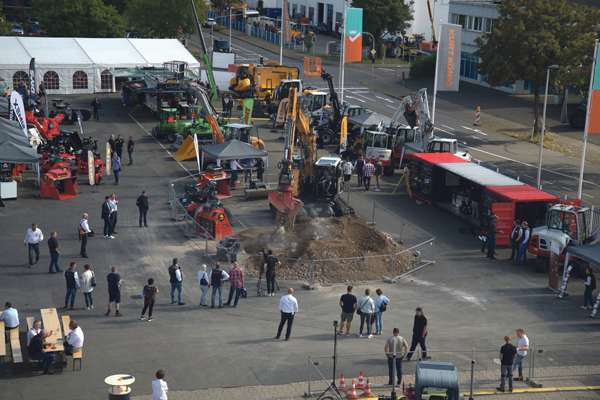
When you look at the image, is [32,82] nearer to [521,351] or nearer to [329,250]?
[329,250]

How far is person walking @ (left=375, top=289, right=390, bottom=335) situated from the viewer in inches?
833

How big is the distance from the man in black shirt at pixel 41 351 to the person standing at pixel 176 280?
506 centimetres

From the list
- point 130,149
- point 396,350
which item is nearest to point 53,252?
point 396,350

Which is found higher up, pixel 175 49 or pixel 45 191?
pixel 175 49

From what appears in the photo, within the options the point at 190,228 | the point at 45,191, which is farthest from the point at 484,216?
the point at 45,191

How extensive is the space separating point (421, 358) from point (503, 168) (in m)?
25.9

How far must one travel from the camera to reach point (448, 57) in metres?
43.6

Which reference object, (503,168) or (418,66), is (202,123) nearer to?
(503,168)

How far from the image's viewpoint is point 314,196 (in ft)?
112

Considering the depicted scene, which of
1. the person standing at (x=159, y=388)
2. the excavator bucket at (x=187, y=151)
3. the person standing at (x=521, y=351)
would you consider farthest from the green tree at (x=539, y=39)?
the person standing at (x=159, y=388)

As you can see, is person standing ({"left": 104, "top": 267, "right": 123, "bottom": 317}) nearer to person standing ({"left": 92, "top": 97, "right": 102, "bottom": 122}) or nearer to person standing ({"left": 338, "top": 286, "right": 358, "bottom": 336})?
person standing ({"left": 338, "top": 286, "right": 358, "bottom": 336})

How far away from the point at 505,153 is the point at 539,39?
7.37 m

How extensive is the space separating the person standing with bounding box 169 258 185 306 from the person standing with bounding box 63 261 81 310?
8.92 ft

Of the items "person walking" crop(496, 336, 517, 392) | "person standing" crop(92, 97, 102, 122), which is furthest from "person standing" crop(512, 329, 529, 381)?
"person standing" crop(92, 97, 102, 122)
